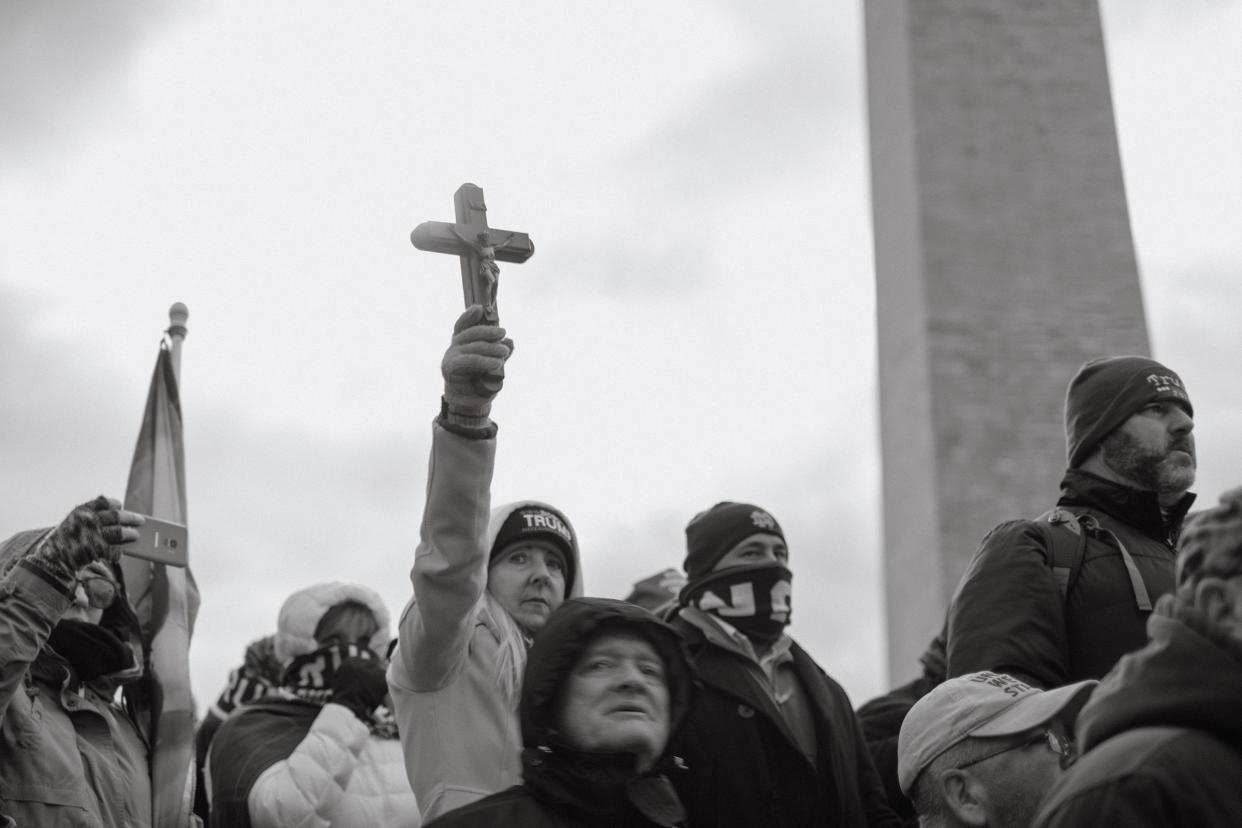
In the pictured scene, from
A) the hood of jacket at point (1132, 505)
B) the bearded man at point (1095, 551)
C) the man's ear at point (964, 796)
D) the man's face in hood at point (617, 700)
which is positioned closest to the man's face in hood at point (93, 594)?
the man's face in hood at point (617, 700)

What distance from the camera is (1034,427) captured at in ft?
41.6

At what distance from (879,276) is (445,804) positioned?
445 inches

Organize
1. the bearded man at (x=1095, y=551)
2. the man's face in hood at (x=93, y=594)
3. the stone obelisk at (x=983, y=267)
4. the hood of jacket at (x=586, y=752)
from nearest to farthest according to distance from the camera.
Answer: the hood of jacket at (x=586, y=752)
the bearded man at (x=1095, y=551)
the man's face in hood at (x=93, y=594)
the stone obelisk at (x=983, y=267)

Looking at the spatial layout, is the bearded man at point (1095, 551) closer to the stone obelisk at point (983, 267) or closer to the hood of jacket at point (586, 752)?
the hood of jacket at point (586, 752)

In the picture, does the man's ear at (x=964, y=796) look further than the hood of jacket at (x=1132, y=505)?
No

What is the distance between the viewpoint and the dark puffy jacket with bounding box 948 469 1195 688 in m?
3.12

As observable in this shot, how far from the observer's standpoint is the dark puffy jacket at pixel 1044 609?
123 inches

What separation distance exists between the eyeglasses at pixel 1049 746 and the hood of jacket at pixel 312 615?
248 cm

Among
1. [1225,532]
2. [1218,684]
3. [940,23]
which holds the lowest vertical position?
[1218,684]

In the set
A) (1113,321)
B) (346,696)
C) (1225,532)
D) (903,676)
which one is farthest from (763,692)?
(1113,321)

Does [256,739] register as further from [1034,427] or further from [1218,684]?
[1034,427]

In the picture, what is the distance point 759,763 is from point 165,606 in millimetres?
1917

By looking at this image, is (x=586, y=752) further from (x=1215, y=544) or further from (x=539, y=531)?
(x=1215, y=544)

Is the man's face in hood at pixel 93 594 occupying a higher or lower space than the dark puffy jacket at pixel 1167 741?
higher
